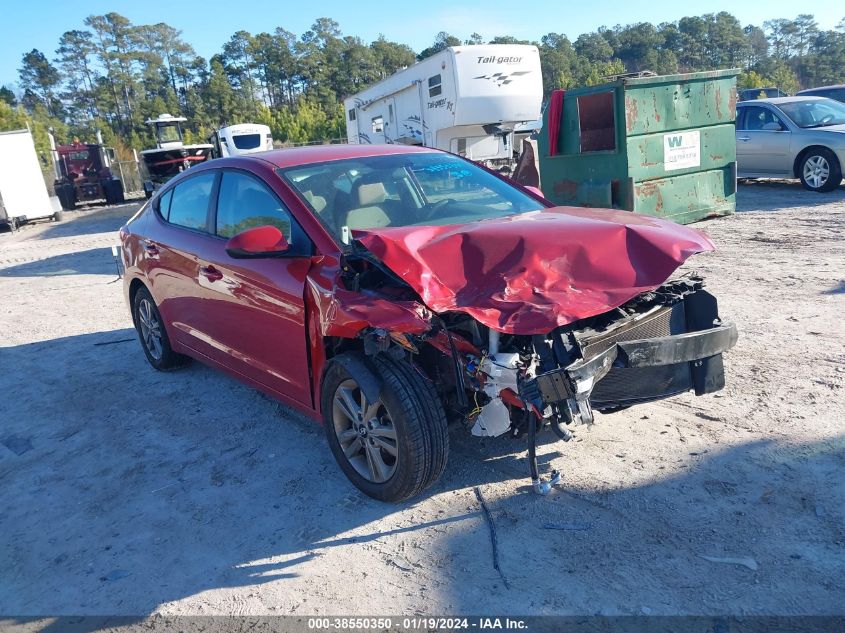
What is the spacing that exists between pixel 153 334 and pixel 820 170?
1131cm

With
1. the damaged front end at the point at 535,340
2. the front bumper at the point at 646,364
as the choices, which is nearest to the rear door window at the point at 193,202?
the damaged front end at the point at 535,340

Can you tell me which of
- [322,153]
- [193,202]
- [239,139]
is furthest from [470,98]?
[239,139]

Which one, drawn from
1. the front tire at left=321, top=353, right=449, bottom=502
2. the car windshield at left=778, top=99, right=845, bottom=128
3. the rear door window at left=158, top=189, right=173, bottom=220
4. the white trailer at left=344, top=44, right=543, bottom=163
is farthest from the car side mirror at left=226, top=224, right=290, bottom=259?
the car windshield at left=778, top=99, right=845, bottom=128

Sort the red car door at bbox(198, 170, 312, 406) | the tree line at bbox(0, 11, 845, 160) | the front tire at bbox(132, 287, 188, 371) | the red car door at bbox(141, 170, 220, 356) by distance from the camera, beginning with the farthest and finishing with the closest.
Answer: the tree line at bbox(0, 11, 845, 160) → the front tire at bbox(132, 287, 188, 371) → the red car door at bbox(141, 170, 220, 356) → the red car door at bbox(198, 170, 312, 406)

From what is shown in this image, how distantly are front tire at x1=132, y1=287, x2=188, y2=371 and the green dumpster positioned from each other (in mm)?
6278

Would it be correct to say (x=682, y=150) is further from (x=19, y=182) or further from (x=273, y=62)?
(x=273, y=62)

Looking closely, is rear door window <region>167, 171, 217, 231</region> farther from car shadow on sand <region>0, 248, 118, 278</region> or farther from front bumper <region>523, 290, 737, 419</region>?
car shadow on sand <region>0, 248, 118, 278</region>

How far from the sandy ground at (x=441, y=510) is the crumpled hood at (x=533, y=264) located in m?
0.98

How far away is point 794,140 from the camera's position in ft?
40.3

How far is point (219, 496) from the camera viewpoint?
3756mm

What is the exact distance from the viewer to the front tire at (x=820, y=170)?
11820mm

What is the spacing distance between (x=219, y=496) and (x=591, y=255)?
229cm

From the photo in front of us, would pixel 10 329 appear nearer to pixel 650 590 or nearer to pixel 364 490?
pixel 364 490

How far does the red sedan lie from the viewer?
306 cm
